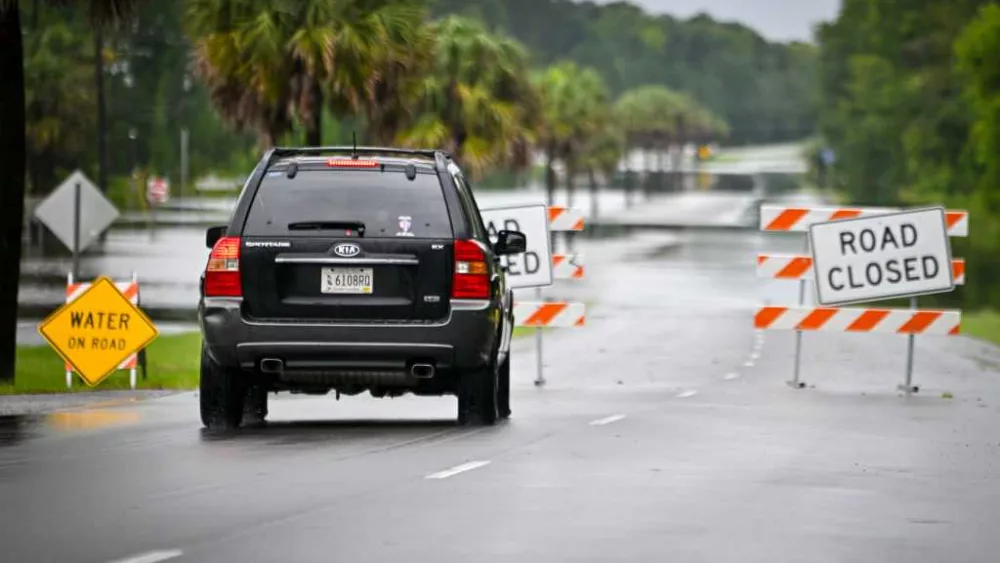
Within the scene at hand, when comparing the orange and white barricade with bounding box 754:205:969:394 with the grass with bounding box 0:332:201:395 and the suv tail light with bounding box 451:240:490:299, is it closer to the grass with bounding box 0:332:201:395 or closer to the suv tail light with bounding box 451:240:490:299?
the grass with bounding box 0:332:201:395

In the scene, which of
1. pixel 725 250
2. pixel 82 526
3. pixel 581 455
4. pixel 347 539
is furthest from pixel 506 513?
pixel 725 250

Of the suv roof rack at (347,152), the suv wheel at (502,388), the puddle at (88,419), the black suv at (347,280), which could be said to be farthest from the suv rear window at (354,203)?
the puddle at (88,419)

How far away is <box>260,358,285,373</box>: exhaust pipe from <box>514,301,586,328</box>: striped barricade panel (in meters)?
8.45

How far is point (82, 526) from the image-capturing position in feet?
35.6

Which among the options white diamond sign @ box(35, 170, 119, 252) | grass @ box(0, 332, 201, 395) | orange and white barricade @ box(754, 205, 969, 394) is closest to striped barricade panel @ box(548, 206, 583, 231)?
orange and white barricade @ box(754, 205, 969, 394)

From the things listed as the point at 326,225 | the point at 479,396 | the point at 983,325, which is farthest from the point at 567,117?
the point at 326,225

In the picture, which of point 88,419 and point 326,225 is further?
point 88,419

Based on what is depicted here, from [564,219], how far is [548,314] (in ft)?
3.39

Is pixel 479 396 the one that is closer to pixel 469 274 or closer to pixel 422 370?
pixel 422 370

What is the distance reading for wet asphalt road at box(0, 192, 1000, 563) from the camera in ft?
34.1

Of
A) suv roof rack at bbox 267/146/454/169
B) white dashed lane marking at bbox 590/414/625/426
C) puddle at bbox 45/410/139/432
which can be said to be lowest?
white dashed lane marking at bbox 590/414/625/426

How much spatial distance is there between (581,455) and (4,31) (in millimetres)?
10998

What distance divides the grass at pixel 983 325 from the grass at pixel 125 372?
12.5 meters

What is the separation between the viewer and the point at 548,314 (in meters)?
24.4
